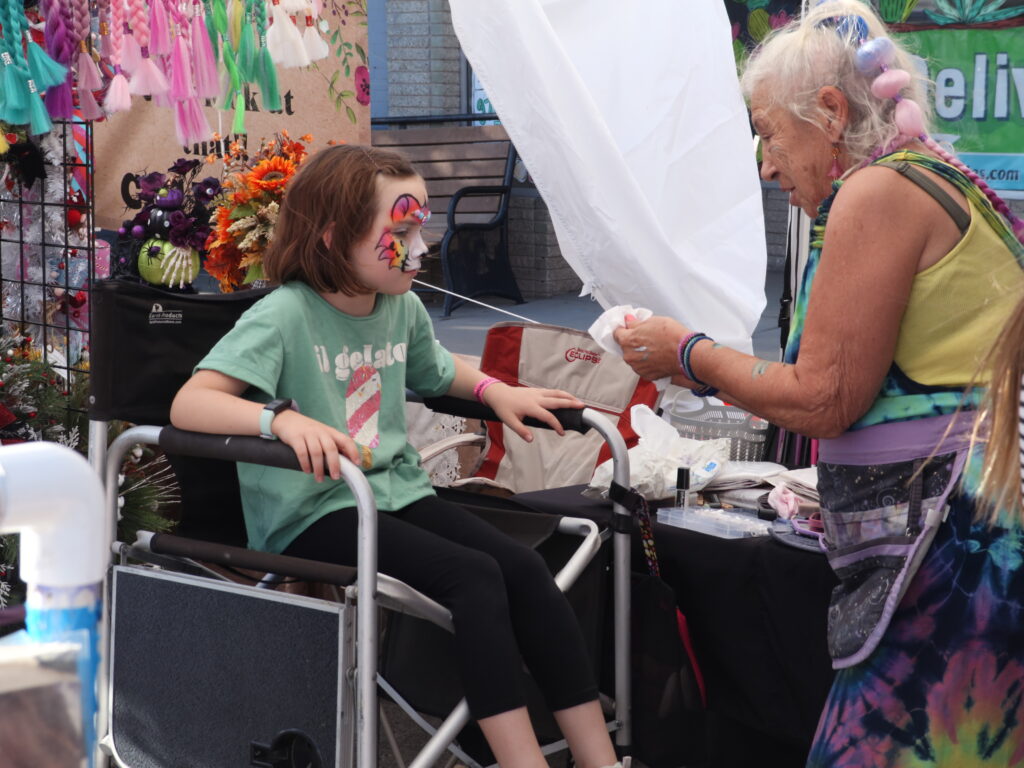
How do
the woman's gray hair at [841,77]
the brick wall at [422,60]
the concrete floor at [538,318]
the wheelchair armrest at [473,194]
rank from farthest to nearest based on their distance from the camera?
the brick wall at [422,60] < the wheelchair armrest at [473,194] < the concrete floor at [538,318] < the woman's gray hair at [841,77]

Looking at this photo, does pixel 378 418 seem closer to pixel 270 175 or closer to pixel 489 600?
pixel 489 600

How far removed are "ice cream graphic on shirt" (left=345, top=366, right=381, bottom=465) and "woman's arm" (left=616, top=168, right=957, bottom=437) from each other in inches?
29.8

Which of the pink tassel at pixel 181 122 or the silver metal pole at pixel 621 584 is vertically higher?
the pink tassel at pixel 181 122

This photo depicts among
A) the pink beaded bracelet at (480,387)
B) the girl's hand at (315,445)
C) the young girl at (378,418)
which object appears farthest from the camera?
the pink beaded bracelet at (480,387)

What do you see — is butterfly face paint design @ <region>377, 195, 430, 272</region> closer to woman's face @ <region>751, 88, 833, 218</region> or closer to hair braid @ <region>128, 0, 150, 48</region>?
woman's face @ <region>751, 88, 833, 218</region>

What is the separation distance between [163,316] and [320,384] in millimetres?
294

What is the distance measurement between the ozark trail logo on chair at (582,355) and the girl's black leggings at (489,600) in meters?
1.01

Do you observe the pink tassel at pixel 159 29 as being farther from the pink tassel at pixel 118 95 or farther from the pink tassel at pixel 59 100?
the pink tassel at pixel 59 100

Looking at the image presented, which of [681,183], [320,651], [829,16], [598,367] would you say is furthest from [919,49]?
[320,651]

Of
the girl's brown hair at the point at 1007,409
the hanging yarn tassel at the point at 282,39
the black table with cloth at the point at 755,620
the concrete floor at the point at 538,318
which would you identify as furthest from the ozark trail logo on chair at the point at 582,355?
the concrete floor at the point at 538,318

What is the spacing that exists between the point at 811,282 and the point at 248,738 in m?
1.04

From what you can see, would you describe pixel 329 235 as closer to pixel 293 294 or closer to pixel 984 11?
pixel 293 294

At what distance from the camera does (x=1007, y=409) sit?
868 millimetres

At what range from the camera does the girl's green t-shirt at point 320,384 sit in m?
1.85
